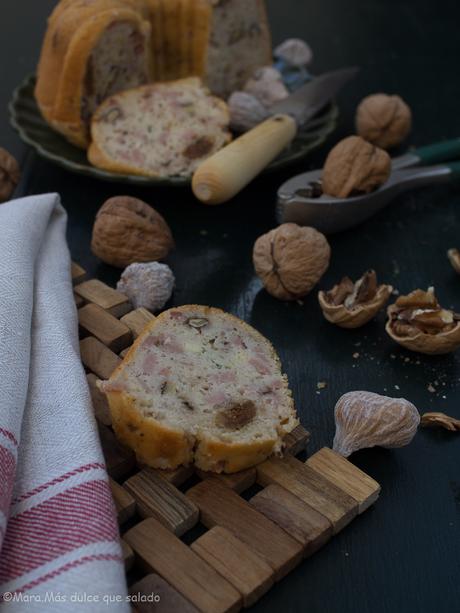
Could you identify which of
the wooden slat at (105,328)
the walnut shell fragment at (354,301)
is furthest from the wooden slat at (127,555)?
the walnut shell fragment at (354,301)

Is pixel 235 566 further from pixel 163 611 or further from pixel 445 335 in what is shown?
pixel 445 335

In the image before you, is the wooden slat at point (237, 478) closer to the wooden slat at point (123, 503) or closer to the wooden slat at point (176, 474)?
the wooden slat at point (176, 474)

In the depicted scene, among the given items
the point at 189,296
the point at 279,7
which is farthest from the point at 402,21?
the point at 189,296

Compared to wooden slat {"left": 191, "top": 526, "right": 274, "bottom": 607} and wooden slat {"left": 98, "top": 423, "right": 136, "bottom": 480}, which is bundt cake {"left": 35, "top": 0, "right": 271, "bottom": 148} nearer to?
wooden slat {"left": 98, "top": 423, "right": 136, "bottom": 480}

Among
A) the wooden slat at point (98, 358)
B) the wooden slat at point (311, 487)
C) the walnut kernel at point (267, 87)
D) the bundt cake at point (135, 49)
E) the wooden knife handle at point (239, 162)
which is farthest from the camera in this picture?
the walnut kernel at point (267, 87)

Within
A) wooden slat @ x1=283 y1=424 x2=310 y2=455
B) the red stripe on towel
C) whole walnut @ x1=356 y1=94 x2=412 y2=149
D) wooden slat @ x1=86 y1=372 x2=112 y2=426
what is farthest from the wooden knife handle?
the red stripe on towel

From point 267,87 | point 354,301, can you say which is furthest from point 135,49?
point 354,301
